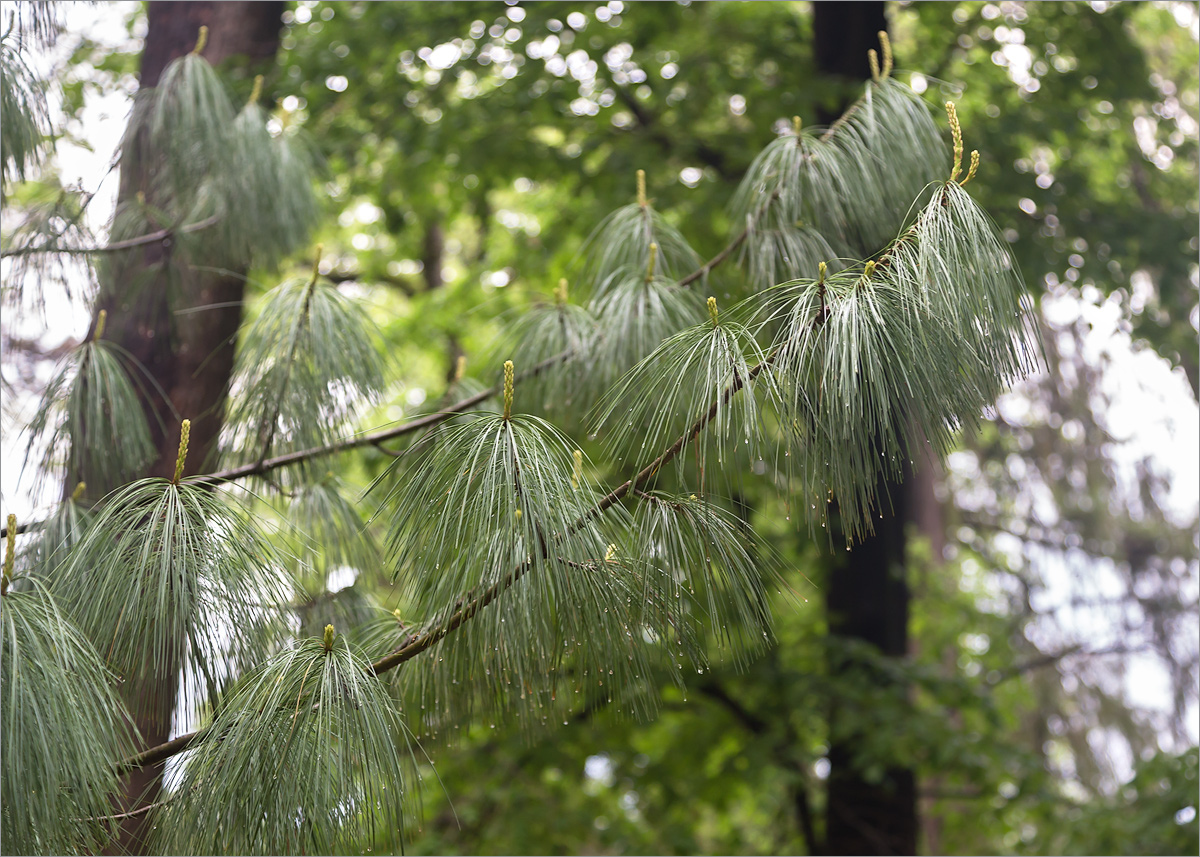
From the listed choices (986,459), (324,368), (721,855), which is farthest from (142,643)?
(986,459)

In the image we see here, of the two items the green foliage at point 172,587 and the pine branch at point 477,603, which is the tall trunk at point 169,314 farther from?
the pine branch at point 477,603

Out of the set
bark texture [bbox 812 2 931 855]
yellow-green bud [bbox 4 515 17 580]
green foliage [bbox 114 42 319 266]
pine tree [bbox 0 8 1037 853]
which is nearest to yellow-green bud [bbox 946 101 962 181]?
pine tree [bbox 0 8 1037 853]

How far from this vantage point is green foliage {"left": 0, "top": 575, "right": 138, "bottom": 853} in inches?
37.4

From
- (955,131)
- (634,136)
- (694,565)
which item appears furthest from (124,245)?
(634,136)

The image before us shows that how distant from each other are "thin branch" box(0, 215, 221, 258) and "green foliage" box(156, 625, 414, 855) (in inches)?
40.3

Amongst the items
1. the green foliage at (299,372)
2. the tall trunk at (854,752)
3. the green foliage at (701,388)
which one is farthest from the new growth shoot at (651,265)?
the tall trunk at (854,752)

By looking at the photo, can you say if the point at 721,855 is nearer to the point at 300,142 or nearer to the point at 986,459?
the point at 300,142

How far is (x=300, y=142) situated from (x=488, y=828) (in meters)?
2.48

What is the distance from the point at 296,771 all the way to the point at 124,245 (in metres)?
1.15

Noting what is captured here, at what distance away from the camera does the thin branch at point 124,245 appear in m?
1.68

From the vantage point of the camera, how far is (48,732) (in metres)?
0.98

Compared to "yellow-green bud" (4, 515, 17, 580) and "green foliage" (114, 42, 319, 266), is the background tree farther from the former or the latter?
"yellow-green bud" (4, 515, 17, 580)

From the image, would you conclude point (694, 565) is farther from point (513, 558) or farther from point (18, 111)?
point (18, 111)

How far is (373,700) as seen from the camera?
1049 mm
